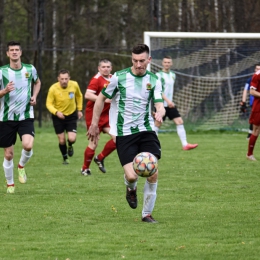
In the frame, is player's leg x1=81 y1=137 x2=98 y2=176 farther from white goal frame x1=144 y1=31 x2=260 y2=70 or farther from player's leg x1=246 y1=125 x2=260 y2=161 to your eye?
white goal frame x1=144 y1=31 x2=260 y2=70

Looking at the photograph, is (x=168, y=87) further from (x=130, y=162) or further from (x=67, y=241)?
(x=67, y=241)

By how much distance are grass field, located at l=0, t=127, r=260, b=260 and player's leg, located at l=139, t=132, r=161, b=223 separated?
0.39 feet

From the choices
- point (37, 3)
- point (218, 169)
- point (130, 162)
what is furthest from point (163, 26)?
point (130, 162)

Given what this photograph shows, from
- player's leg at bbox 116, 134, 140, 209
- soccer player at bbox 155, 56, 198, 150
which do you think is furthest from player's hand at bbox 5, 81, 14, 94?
soccer player at bbox 155, 56, 198, 150

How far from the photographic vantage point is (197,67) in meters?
21.2

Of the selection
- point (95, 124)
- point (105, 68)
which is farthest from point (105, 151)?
→ point (95, 124)

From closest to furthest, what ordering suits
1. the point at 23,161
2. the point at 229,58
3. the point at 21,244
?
the point at 21,244 → the point at 23,161 → the point at 229,58

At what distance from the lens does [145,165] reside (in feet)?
23.1

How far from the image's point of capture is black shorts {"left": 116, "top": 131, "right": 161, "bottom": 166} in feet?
24.5

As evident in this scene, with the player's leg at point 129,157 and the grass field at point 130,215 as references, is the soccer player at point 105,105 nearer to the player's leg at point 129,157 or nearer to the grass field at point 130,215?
the grass field at point 130,215

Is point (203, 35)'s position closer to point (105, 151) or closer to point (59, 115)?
point (59, 115)

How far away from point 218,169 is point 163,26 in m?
10.7

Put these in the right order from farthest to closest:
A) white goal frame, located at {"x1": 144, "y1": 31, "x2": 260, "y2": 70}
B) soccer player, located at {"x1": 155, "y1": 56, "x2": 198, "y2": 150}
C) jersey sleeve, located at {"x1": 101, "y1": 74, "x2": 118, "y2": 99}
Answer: white goal frame, located at {"x1": 144, "y1": 31, "x2": 260, "y2": 70}
soccer player, located at {"x1": 155, "y1": 56, "x2": 198, "y2": 150}
jersey sleeve, located at {"x1": 101, "y1": 74, "x2": 118, "y2": 99}

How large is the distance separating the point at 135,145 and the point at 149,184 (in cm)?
46
